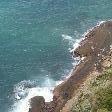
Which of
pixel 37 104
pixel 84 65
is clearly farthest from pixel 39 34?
pixel 37 104

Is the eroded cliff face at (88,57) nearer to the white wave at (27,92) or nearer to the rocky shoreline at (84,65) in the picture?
the rocky shoreline at (84,65)

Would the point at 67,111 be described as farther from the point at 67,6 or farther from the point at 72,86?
the point at 67,6

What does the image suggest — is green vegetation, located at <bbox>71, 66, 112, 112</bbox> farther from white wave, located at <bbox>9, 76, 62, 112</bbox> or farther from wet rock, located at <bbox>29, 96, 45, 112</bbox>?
white wave, located at <bbox>9, 76, 62, 112</bbox>

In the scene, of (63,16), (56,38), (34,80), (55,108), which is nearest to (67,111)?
(55,108)

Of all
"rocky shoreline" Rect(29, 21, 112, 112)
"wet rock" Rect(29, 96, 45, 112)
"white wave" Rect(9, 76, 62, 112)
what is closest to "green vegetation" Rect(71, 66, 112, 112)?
"rocky shoreline" Rect(29, 21, 112, 112)

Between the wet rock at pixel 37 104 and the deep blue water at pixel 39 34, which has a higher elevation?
the deep blue water at pixel 39 34

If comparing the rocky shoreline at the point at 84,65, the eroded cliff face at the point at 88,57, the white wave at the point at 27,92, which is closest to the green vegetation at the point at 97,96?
the rocky shoreline at the point at 84,65

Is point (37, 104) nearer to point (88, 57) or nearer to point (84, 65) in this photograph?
point (84, 65)
